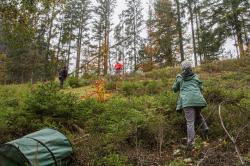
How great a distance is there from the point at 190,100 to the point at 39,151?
3356 millimetres

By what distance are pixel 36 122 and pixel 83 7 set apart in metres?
39.6

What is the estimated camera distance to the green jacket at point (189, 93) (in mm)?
8141

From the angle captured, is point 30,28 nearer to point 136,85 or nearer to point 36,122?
point 36,122

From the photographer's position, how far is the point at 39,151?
21.5 feet

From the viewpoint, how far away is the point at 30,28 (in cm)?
1194

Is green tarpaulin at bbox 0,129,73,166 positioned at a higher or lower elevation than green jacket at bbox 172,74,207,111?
lower

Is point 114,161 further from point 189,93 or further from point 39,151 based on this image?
point 189,93

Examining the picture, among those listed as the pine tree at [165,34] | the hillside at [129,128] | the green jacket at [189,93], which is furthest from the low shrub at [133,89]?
the pine tree at [165,34]

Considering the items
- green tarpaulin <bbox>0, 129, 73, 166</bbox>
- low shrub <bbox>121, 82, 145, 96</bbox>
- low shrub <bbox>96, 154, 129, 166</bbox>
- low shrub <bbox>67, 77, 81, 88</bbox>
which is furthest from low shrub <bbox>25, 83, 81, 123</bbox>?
low shrub <bbox>67, 77, 81, 88</bbox>

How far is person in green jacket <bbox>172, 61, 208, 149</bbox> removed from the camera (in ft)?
26.6

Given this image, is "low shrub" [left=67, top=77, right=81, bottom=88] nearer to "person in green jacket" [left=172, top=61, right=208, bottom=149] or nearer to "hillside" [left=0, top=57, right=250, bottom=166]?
"hillside" [left=0, top=57, right=250, bottom=166]

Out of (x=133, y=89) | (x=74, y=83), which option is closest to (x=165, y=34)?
(x=74, y=83)

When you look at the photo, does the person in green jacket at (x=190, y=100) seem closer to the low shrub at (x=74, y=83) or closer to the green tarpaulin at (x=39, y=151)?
the green tarpaulin at (x=39, y=151)

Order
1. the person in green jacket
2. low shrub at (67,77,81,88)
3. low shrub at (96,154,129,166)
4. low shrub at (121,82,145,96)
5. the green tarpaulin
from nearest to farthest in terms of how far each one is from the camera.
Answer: the green tarpaulin, low shrub at (96,154,129,166), the person in green jacket, low shrub at (121,82,145,96), low shrub at (67,77,81,88)
